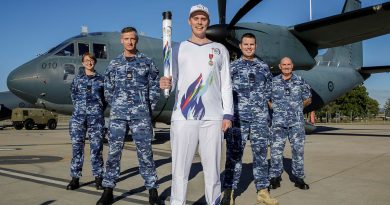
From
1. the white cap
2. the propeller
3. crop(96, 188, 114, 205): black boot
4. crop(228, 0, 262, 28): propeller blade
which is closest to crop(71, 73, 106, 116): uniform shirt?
crop(96, 188, 114, 205): black boot

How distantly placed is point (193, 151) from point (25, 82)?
30.2ft

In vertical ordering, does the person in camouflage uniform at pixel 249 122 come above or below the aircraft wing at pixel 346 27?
below

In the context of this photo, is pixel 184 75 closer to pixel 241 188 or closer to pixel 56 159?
pixel 241 188

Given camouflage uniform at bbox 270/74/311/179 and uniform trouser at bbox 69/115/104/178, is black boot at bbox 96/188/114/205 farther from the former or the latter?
camouflage uniform at bbox 270/74/311/179

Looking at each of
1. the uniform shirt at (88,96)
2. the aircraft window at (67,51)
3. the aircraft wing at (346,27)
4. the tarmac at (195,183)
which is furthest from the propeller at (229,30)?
the uniform shirt at (88,96)

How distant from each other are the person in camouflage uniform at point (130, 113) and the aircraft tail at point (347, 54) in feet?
61.7

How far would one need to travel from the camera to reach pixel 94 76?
5.88 meters

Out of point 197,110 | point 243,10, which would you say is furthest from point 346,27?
point 197,110

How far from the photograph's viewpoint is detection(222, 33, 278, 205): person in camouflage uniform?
4.72m

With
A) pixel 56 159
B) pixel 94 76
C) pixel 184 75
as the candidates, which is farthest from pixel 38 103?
pixel 184 75

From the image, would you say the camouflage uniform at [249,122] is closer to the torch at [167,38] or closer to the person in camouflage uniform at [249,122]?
the person in camouflage uniform at [249,122]

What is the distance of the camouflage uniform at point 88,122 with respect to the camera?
5.67 m

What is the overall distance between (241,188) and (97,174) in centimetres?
232

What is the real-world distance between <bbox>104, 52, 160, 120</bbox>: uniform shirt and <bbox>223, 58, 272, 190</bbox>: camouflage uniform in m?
1.15
